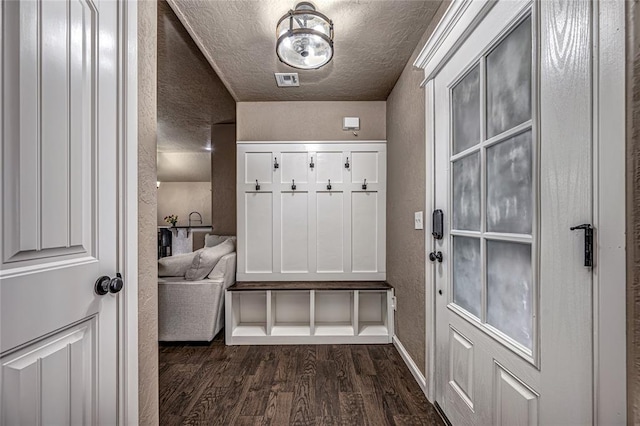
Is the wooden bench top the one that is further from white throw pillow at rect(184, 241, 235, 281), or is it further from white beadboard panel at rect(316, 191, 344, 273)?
white throw pillow at rect(184, 241, 235, 281)

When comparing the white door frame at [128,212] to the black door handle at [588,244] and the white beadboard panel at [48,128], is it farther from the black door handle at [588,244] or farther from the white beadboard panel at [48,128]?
the black door handle at [588,244]

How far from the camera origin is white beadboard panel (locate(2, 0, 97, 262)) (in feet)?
2.36

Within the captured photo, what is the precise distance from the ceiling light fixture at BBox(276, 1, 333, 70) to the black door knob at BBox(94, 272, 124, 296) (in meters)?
1.49

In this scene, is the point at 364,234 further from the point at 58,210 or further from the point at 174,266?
the point at 58,210

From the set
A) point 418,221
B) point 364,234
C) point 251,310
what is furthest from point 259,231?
point 418,221

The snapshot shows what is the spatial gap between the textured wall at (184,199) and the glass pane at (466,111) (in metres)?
7.21

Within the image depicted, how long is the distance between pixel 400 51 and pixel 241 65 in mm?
1219

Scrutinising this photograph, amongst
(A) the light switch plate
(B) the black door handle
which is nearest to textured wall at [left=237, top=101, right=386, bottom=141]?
(A) the light switch plate

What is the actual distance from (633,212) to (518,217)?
0.42 metres

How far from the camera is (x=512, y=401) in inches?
44.4

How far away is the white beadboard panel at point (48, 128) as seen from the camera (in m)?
0.72

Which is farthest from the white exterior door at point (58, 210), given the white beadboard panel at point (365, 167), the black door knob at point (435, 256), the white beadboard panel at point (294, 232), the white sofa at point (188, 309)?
the white beadboard panel at point (365, 167)

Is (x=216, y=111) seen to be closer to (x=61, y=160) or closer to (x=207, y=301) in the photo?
(x=207, y=301)

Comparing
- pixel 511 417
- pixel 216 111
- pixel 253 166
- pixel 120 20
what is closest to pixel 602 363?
pixel 511 417
